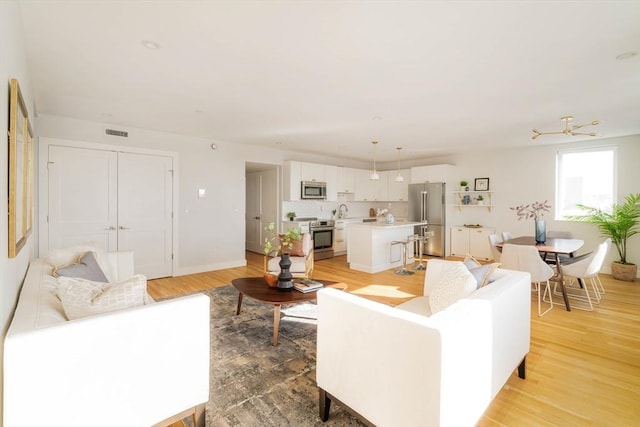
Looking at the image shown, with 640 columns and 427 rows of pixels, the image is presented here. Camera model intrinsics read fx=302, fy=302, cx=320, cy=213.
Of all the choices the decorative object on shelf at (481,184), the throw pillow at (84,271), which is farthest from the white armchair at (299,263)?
the decorative object on shelf at (481,184)

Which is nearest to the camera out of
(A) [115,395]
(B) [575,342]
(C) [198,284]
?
(A) [115,395]

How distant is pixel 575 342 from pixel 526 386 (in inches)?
45.5

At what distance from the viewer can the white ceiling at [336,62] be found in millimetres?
1935

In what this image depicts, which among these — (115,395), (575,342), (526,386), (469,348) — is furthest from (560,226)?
(115,395)

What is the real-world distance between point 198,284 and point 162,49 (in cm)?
354

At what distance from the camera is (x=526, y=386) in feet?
7.22

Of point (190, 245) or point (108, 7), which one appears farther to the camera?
point (190, 245)

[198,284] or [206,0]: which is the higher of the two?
[206,0]

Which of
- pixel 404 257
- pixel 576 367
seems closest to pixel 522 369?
pixel 576 367

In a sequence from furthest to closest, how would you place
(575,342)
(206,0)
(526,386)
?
(575,342) → (526,386) → (206,0)

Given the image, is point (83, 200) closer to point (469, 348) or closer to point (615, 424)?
point (469, 348)

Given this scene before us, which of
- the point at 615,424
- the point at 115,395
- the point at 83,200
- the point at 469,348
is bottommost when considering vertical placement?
the point at 615,424

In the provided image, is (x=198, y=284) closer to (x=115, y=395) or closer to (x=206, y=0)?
(x=115, y=395)

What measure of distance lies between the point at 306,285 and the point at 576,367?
2.37 meters
